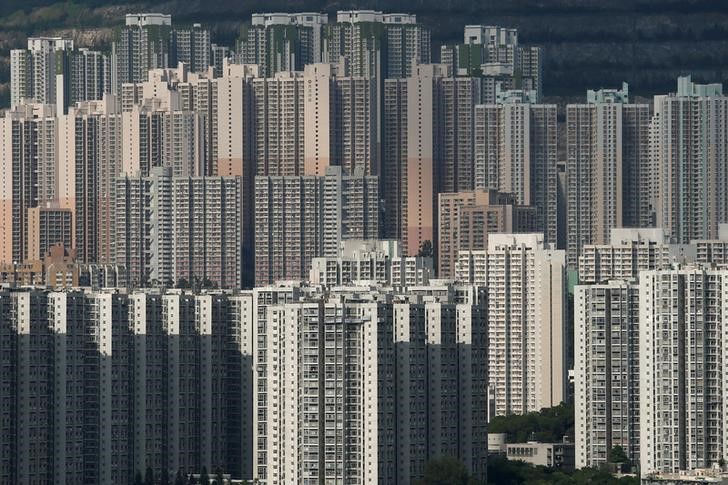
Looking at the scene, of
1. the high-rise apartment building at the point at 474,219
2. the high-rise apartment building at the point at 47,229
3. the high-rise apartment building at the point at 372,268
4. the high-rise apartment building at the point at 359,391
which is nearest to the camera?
the high-rise apartment building at the point at 359,391

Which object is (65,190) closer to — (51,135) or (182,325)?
(51,135)

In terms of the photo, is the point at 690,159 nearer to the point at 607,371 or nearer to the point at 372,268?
the point at 372,268

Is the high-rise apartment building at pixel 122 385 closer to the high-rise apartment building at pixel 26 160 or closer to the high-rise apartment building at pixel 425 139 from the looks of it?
the high-rise apartment building at pixel 425 139

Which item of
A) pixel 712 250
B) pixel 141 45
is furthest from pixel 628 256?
pixel 141 45

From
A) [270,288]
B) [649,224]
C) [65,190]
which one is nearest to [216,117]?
[65,190]

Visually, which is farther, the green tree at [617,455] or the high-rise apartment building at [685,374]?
the green tree at [617,455]

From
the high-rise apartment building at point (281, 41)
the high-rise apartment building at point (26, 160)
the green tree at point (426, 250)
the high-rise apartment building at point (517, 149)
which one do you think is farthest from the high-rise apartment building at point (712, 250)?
the high-rise apartment building at point (281, 41)
